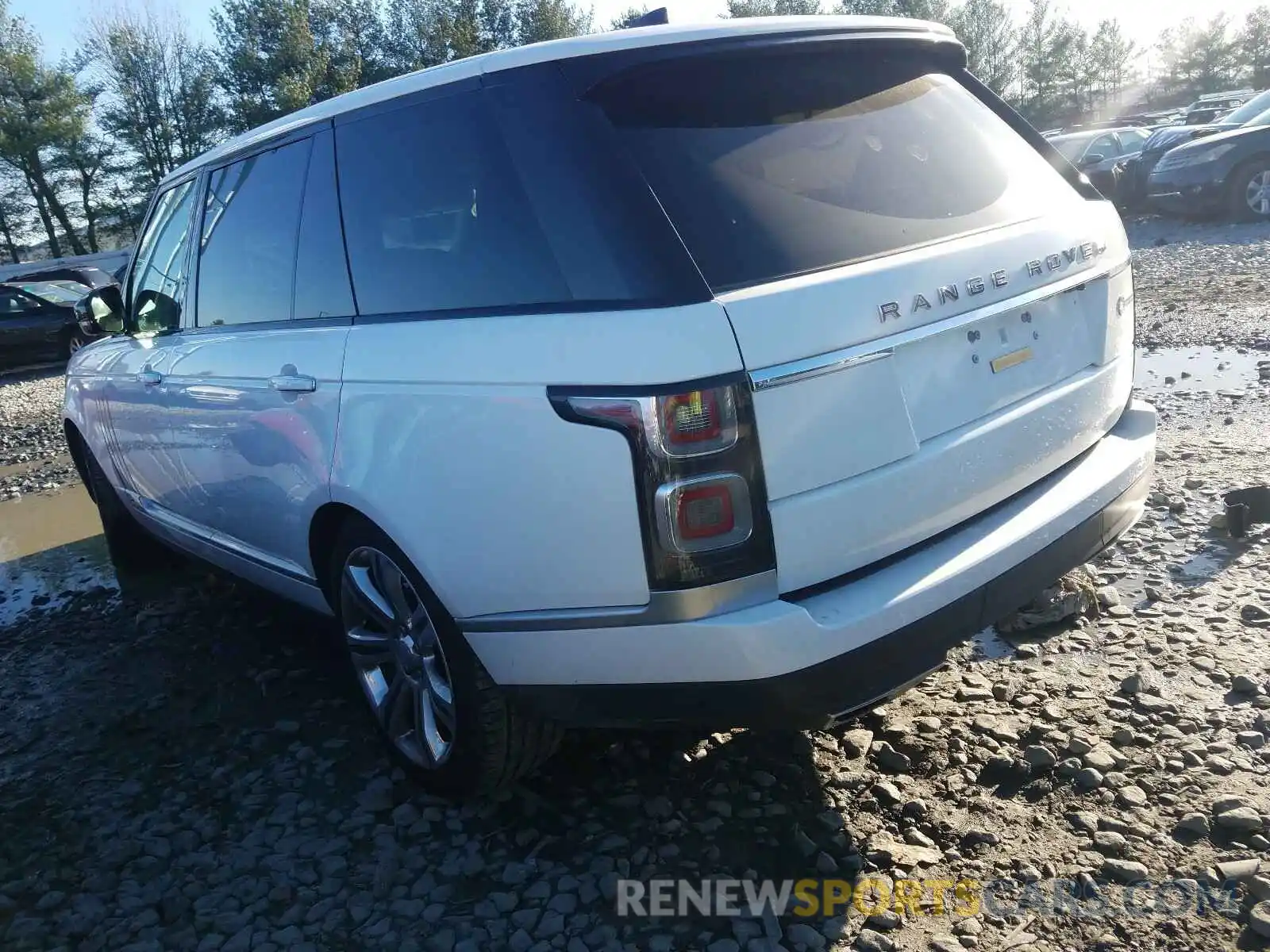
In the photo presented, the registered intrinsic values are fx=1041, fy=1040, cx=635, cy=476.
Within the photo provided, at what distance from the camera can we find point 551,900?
8.29 feet

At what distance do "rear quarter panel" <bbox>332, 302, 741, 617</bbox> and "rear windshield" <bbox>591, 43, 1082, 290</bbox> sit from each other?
10.1 inches

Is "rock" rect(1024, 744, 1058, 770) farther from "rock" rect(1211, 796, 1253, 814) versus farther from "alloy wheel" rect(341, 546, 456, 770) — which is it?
"alloy wheel" rect(341, 546, 456, 770)

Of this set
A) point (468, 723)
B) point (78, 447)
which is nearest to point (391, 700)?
point (468, 723)

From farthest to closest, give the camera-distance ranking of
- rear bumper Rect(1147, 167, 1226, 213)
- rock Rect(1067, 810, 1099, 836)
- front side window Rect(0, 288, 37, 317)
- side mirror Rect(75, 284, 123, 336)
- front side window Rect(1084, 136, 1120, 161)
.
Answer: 1. front side window Rect(1084, 136, 1120, 161)
2. front side window Rect(0, 288, 37, 317)
3. rear bumper Rect(1147, 167, 1226, 213)
4. side mirror Rect(75, 284, 123, 336)
5. rock Rect(1067, 810, 1099, 836)

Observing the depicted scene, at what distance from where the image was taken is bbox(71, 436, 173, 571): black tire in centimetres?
545

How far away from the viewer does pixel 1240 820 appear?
251 cm

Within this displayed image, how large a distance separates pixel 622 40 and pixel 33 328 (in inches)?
697

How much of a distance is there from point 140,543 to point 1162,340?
7.19 metres

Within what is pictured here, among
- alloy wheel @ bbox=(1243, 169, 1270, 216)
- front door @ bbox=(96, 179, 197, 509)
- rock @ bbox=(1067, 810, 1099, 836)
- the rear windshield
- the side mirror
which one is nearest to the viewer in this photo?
the rear windshield

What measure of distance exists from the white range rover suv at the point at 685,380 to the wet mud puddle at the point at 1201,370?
12.7 ft

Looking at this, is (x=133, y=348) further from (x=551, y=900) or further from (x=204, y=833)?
(x=551, y=900)

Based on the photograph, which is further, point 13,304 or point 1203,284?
point 13,304

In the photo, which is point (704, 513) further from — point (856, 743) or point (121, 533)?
point (121, 533)

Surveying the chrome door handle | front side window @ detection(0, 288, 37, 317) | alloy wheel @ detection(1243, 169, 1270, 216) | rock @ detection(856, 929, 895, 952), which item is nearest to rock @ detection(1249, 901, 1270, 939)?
rock @ detection(856, 929, 895, 952)
